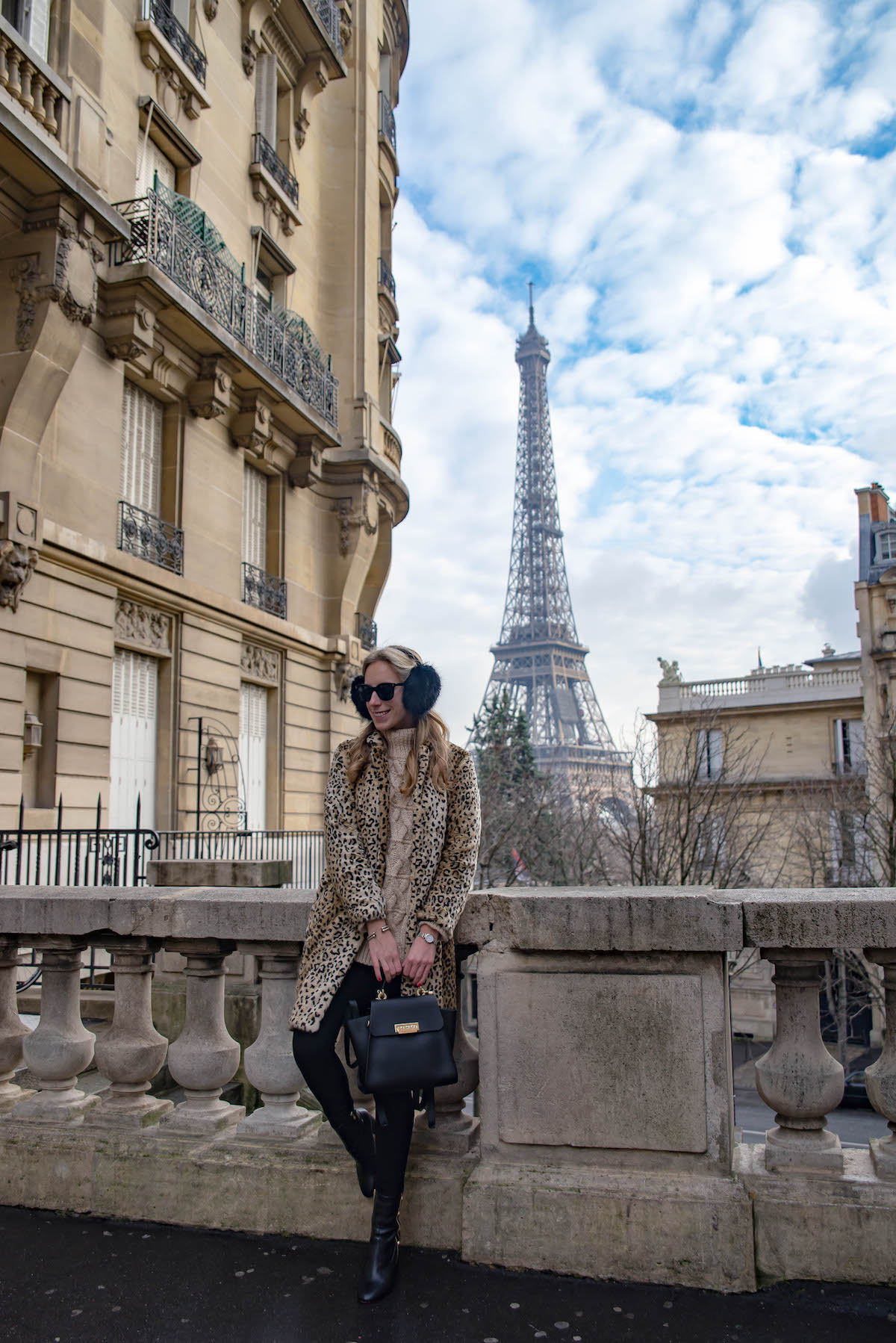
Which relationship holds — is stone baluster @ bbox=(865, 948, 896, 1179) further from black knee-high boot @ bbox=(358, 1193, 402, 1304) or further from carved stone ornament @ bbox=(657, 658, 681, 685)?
carved stone ornament @ bbox=(657, 658, 681, 685)

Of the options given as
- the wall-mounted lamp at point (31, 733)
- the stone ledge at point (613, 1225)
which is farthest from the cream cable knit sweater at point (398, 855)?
the wall-mounted lamp at point (31, 733)

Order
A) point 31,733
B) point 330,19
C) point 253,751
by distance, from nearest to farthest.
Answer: point 31,733 → point 253,751 → point 330,19

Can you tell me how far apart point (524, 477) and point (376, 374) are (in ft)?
225

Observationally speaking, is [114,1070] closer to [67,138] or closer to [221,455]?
[67,138]

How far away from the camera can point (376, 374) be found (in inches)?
845

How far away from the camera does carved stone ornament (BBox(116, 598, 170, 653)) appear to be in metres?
13.4

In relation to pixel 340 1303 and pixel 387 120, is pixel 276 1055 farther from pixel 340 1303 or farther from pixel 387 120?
pixel 387 120

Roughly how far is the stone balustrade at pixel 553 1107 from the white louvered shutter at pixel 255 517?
1426 centimetres

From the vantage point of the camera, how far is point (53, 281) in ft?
37.7

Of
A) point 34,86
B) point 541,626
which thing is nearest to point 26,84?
point 34,86

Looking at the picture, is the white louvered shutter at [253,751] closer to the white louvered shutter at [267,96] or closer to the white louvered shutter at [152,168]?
the white louvered shutter at [152,168]

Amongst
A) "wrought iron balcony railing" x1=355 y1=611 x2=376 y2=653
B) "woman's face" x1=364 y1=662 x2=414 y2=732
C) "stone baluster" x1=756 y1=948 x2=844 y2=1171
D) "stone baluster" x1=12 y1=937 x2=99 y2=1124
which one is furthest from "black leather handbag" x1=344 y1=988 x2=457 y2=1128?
"wrought iron balcony railing" x1=355 y1=611 x2=376 y2=653

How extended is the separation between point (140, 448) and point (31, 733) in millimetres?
5014

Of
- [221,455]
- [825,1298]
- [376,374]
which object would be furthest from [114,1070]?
[376,374]
